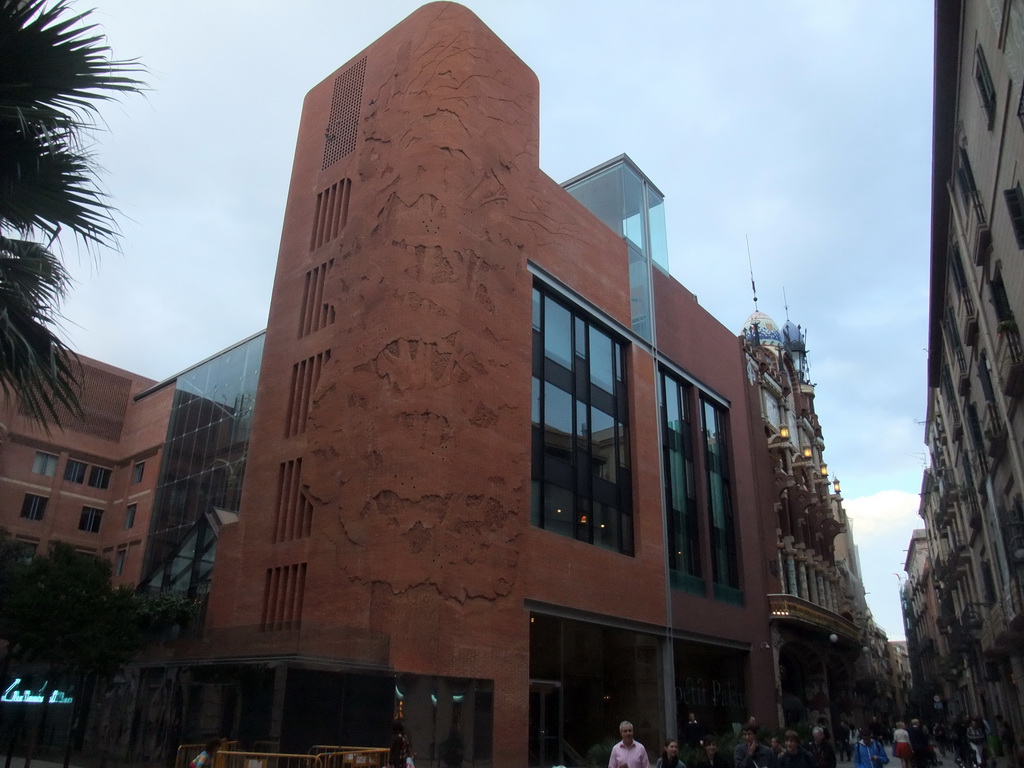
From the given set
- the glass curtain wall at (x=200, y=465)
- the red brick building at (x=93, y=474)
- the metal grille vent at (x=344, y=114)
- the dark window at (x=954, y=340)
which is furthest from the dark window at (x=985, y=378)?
the red brick building at (x=93, y=474)

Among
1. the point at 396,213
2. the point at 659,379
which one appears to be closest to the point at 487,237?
the point at 396,213

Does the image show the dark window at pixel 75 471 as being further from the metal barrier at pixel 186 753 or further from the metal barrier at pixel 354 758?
the metal barrier at pixel 354 758

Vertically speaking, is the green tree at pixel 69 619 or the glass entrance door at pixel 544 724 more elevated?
the green tree at pixel 69 619

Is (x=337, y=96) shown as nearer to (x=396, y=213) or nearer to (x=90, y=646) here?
(x=396, y=213)

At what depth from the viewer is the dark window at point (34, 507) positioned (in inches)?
1565

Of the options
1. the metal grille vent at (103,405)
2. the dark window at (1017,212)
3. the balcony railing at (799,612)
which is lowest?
the balcony railing at (799,612)

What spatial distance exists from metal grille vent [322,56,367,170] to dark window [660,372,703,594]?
51.5 ft

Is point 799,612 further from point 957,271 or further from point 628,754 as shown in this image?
point 628,754

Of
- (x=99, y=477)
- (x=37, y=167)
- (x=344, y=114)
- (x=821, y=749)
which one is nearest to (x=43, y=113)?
(x=37, y=167)

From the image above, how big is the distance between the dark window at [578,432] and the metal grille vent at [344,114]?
919cm

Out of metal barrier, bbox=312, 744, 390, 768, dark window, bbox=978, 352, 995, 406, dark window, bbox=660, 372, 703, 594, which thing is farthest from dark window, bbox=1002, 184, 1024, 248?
metal barrier, bbox=312, 744, 390, 768

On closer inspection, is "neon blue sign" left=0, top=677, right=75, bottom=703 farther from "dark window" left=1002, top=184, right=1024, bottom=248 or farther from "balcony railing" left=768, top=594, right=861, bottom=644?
Result: "dark window" left=1002, top=184, right=1024, bottom=248

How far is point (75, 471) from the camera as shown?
138 ft

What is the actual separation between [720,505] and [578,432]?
11.4 m
